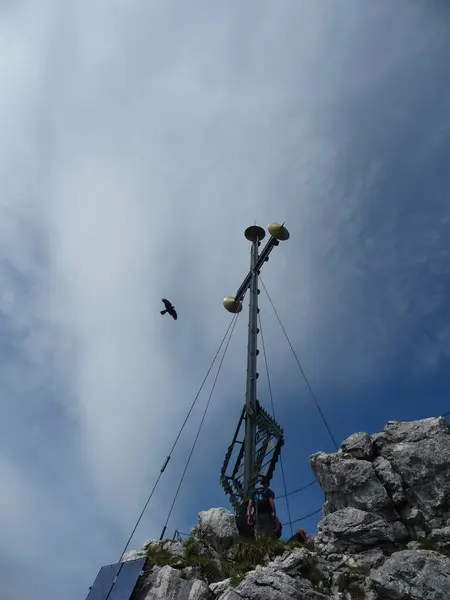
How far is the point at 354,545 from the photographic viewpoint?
14.1 meters

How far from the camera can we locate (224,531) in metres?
16.8

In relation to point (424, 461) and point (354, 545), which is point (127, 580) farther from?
point (424, 461)

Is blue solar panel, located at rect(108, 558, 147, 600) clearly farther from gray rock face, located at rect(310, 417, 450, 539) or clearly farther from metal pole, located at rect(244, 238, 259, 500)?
gray rock face, located at rect(310, 417, 450, 539)

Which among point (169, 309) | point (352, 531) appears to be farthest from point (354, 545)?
point (169, 309)

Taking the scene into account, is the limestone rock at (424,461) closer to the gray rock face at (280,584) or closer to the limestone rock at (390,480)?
the limestone rock at (390,480)

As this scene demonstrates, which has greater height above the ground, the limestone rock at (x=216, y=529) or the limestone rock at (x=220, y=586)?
the limestone rock at (x=216, y=529)

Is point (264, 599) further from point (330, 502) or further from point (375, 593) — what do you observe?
point (330, 502)

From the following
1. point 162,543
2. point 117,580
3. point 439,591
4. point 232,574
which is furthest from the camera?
point 162,543

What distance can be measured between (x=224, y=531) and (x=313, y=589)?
190 inches

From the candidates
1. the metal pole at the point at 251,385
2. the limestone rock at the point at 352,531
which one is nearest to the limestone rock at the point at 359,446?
the limestone rock at the point at 352,531

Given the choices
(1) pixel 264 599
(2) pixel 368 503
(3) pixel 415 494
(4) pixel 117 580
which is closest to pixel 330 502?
(2) pixel 368 503

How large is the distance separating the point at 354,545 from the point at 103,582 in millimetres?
9635

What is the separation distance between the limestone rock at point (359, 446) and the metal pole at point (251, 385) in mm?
5465

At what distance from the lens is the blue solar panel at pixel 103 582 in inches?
624
